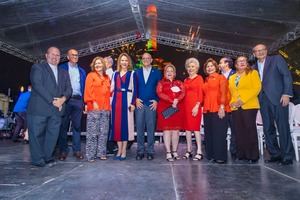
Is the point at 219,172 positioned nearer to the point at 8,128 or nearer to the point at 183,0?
the point at 183,0

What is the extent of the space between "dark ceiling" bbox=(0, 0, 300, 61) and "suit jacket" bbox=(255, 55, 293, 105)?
1894 mm

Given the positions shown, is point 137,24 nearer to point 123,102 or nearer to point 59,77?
point 123,102

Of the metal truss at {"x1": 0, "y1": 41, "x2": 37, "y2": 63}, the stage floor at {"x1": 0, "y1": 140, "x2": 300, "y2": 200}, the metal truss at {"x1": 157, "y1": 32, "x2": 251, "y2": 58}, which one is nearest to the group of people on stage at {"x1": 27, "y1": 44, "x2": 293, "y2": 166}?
the stage floor at {"x1": 0, "y1": 140, "x2": 300, "y2": 200}

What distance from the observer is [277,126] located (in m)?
3.64

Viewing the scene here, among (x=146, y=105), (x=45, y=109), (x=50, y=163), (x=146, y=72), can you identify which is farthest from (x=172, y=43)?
(x=50, y=163)

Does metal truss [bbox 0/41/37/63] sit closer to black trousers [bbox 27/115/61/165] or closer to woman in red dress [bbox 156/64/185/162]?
black trousers [bbox 27/115/61/165]

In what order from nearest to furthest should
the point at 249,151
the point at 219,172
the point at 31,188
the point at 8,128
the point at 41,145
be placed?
the point at 31,188 < the point at 219,172 < the point at 41,145 < the point at 249,151 < the point at 8,128

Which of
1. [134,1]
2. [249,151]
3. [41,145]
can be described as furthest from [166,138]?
[134,1]

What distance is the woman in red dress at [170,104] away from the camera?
3.83 m

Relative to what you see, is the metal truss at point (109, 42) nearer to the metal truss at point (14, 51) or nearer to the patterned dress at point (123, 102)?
the metal truss at point (14, 51)

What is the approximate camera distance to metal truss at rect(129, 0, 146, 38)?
6.63 m

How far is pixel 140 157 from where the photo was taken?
3896 millimetres

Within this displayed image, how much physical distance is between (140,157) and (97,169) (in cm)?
97

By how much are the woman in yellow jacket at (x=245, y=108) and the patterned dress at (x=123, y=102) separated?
133 cm
